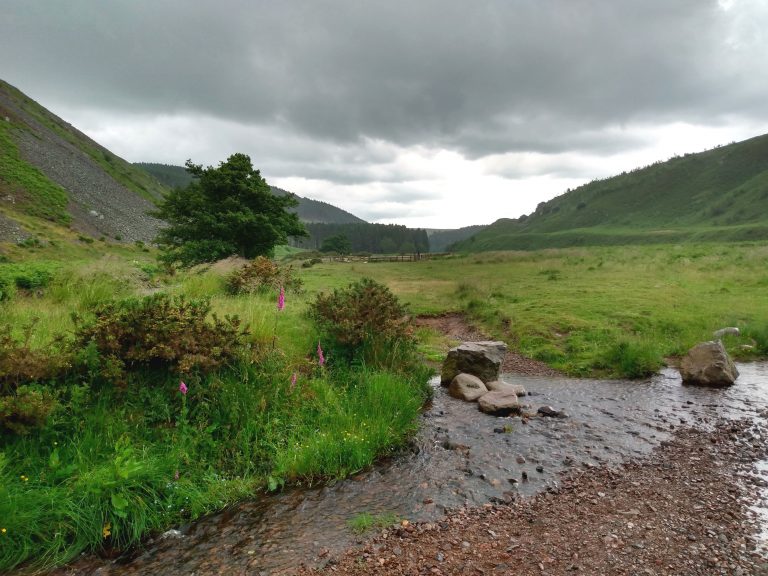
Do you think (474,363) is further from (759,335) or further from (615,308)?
(615,308)

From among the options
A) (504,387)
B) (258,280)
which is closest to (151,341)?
(504,387)

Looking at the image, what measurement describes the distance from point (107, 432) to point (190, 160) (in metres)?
26.2

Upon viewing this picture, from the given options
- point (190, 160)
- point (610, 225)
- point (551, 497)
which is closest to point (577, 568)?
point (551, 497)

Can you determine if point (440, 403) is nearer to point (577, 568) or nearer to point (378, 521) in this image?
point (378, 521)

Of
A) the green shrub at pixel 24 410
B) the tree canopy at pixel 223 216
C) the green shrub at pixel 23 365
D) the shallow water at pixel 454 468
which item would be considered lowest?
the shallow water at pixel 454 468

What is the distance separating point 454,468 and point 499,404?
2789 mm

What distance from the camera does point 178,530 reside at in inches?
201

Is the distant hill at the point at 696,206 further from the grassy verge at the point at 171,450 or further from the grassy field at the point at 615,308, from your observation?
the grassy verge at the point at 171,450

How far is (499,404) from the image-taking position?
906 centimetres

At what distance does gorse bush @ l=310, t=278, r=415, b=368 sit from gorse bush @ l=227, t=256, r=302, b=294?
13.8 ft

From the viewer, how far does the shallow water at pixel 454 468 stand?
4.76 meters

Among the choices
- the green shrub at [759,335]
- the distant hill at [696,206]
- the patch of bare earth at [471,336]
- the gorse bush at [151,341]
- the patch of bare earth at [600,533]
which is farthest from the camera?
the distant hill at [696,206]

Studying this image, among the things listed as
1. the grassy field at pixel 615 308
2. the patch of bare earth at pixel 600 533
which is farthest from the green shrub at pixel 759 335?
the patch of bare earth at pixel 600 533

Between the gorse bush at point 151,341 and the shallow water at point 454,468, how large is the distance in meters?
2.49
